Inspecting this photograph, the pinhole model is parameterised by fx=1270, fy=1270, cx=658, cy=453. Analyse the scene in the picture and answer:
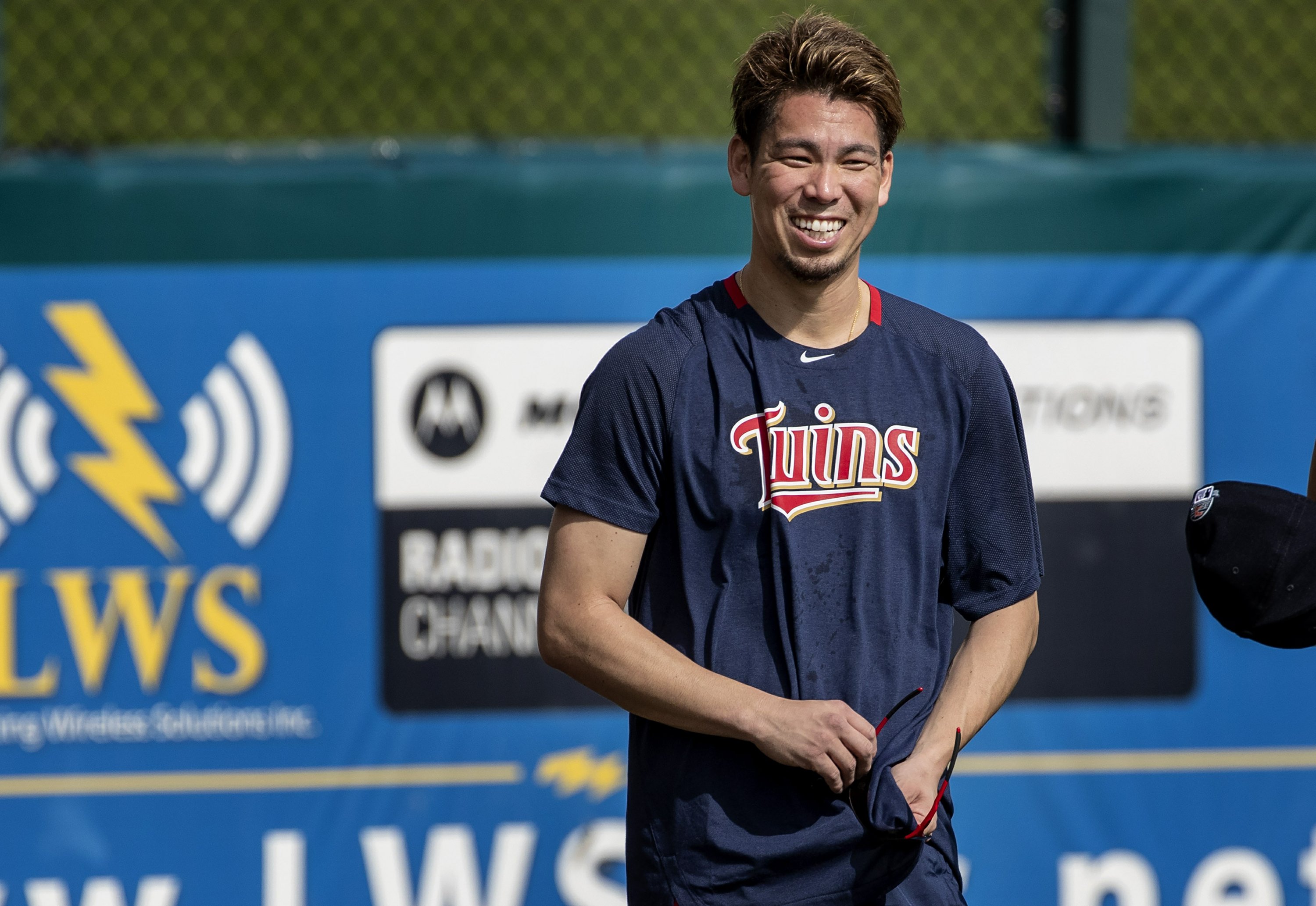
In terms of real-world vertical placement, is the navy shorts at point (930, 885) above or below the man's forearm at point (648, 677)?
below

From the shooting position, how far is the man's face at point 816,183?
1.70m

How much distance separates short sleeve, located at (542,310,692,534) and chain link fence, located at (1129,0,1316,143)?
3707 mm

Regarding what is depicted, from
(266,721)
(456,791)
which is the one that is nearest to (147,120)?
(266,721)

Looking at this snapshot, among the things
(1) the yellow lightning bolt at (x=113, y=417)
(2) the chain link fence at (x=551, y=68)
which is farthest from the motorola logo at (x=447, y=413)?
(2) the chain link fence at (x=551, y=68)

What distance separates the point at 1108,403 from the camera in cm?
320

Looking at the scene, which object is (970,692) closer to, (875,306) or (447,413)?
(875,306)

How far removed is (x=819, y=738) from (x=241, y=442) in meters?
1.98

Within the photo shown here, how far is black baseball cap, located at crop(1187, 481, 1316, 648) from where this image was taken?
63.7 inches

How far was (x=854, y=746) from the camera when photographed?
1584 mm

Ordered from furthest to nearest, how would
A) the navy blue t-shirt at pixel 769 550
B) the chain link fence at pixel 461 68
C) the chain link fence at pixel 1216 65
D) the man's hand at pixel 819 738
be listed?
the chain link fence at pixel 1216 65, the chain link fence at pixel 461 68, the navy blue t-shirt at pixel 769 550, the man's hand at pixel 819 738

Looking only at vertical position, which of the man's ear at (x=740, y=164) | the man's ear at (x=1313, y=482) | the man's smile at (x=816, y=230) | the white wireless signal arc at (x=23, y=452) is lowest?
the man's ear at (x=1313, y=482)

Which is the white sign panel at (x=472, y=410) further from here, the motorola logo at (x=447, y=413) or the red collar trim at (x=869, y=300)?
the red collar trim at (x=869, y=300)

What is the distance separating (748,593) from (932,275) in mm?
1736

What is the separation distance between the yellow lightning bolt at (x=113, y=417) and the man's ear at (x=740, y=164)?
1.87m
